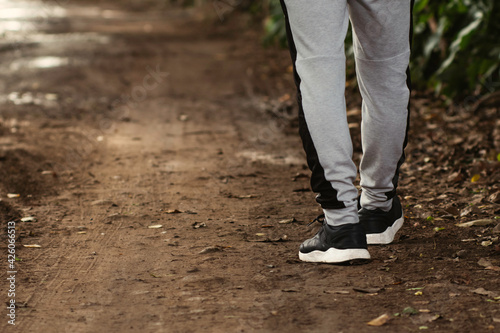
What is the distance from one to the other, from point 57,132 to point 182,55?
17.2ft

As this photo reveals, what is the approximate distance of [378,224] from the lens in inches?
118

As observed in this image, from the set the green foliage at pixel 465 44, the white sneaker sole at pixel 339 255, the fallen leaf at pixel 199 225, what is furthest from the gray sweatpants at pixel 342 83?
Result: the green foliage at pixel 465 44

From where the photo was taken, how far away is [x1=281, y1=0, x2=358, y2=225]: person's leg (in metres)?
2.56

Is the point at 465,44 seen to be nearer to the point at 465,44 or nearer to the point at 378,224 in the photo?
the point at 465,44

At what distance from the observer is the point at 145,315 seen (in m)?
2.34

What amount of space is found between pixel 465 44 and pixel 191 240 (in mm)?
3193

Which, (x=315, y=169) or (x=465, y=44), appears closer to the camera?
(x=315, y=169)

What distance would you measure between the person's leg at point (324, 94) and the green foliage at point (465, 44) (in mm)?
3040

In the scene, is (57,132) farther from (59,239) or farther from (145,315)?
(145,315)

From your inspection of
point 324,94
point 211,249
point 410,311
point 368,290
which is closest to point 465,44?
point 324,94

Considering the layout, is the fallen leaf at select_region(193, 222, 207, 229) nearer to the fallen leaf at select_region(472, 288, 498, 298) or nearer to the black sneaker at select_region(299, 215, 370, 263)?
the black sneaker at select_region(299, 215, 370, 263)

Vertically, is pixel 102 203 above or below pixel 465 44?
below

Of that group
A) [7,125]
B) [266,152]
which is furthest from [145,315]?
[7,125]

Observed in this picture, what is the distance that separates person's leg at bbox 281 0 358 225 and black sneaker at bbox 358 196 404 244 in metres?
0.29
